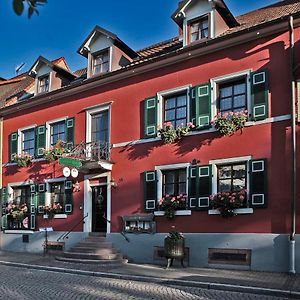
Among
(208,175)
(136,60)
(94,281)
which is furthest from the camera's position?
(136,60)

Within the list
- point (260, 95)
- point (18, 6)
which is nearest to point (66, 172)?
point (260, 95)

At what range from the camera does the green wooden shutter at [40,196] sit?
19.0 meters

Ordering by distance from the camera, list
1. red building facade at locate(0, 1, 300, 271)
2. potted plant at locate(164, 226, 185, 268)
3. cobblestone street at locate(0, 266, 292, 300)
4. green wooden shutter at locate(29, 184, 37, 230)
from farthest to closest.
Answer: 1. green wooden shutter at locate(29, 184, 37, 230)
2. potted plant at locate(164, 226, 185, 268)
3. red building facade at locate(0, 1, 300, 271)
4. cobblestone street at locate(0, 266, 292, 300)

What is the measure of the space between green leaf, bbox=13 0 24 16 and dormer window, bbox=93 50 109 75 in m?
15.3

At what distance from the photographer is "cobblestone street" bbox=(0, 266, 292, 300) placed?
9.04m

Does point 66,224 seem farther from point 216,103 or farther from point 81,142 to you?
point 216,103

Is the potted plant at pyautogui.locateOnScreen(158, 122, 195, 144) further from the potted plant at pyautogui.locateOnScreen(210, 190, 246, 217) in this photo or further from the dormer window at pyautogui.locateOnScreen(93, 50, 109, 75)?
the dormer window at pyautogui.locateOnScreen(93, 50, 109, 75)

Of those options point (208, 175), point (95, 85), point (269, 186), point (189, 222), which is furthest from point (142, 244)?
point (95, 85)

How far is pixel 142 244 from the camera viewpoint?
15.1m

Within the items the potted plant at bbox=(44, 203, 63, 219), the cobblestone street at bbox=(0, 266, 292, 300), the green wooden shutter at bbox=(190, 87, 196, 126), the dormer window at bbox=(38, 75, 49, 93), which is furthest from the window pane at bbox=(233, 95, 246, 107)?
the dormer window at bbox=(38, 75, 49, 93)

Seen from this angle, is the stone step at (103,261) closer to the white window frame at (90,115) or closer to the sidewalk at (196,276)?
the sidewalk at (196,276)

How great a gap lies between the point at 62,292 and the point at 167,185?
6.34 m

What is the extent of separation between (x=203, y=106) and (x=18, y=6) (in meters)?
11.9

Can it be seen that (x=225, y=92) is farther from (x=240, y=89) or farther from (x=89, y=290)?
(x=89, y=290)
